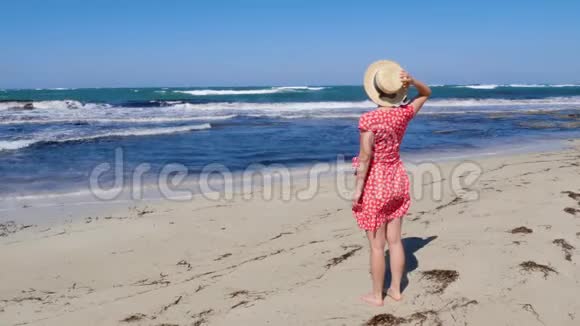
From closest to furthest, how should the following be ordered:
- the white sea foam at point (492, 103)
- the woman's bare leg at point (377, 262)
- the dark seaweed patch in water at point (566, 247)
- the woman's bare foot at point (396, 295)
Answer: the woman's bare leg at point (377, 262) < the woman's bare foot at point (396, 295) < the dark seaweed patch in water at point (566, 247) < the white sea foam at point (492, 103)

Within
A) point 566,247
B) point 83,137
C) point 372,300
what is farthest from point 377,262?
point 83,137

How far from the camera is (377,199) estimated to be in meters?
3.09

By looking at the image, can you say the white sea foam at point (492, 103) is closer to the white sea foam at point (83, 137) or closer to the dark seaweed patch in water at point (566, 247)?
the white sea foam at point (83, 137)

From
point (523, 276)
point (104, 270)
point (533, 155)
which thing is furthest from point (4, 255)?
point (533, 155)

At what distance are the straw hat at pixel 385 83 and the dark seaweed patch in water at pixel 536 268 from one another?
1.80m

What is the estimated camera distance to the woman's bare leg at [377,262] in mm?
3162

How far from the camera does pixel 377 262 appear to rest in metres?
3.20

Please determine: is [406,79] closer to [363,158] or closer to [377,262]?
[363,158]

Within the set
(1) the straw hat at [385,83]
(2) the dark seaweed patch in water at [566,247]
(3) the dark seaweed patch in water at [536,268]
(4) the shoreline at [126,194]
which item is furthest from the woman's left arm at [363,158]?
(4) the shoreline at [126,194]

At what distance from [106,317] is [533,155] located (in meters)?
9.41

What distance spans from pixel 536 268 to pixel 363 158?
1796 mm

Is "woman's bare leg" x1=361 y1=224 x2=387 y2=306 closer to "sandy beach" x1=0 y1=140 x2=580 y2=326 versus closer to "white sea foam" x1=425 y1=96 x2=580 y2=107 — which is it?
"sandy beach" x1=0 y1=140 x2=580 y2=326

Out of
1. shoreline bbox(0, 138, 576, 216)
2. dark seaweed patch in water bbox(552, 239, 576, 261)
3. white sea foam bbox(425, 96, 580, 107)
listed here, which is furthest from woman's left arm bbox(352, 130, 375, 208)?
white sea foam bbox(425, 96, 580, 107)

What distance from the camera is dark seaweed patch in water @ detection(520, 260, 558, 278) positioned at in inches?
142
